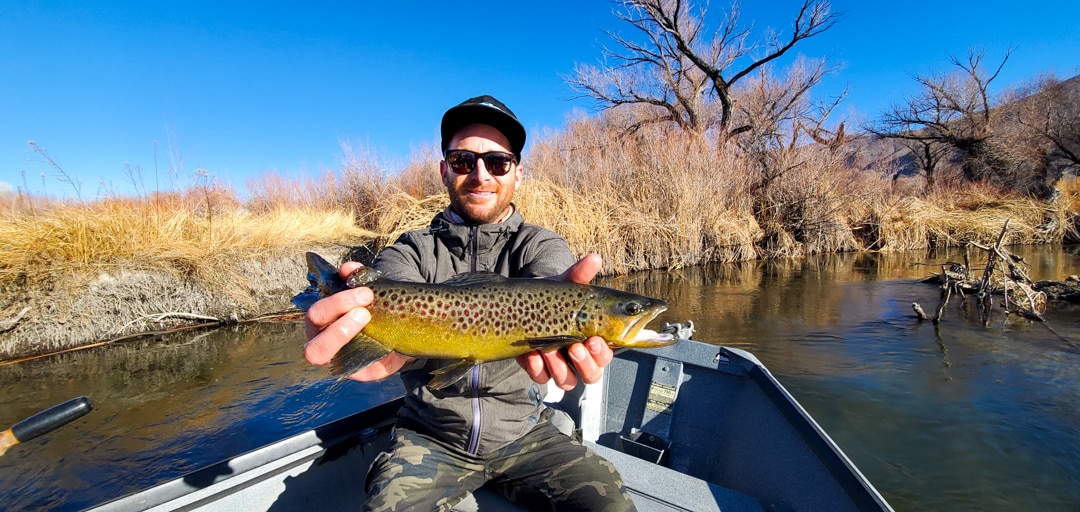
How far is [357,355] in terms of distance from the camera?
225 cm

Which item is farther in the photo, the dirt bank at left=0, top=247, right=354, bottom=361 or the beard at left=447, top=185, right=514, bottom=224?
the dirt bank at left=0, top=247, right=354, bottom=361

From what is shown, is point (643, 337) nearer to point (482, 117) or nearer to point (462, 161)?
point (462, 161)

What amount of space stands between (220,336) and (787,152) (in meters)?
20.3

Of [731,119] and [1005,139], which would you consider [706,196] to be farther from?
[1005,139]

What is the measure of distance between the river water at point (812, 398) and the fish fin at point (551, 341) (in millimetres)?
3620

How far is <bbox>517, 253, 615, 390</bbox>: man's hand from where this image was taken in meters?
2.31

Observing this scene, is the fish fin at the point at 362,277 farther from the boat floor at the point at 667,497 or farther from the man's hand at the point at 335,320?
the boat floor at the point at 667,497

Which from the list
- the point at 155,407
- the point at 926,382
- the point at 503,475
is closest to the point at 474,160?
the point at 503,475

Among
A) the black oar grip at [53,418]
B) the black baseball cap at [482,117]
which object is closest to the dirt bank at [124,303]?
the black oar grip at [53,418]

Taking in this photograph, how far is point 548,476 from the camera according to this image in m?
2.54

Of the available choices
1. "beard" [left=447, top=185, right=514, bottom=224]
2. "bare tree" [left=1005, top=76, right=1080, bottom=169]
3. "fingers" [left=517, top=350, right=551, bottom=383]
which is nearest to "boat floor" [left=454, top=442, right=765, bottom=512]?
"fingers" [left=517, top=350, right=551, bottom=383]

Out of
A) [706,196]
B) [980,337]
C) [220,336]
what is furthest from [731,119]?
[220,336]

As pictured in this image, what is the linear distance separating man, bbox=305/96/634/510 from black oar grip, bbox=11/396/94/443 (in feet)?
4.18

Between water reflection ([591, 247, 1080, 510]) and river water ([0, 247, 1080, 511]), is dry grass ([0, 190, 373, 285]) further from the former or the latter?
water reflection ([591, 247, 1080, 510])
